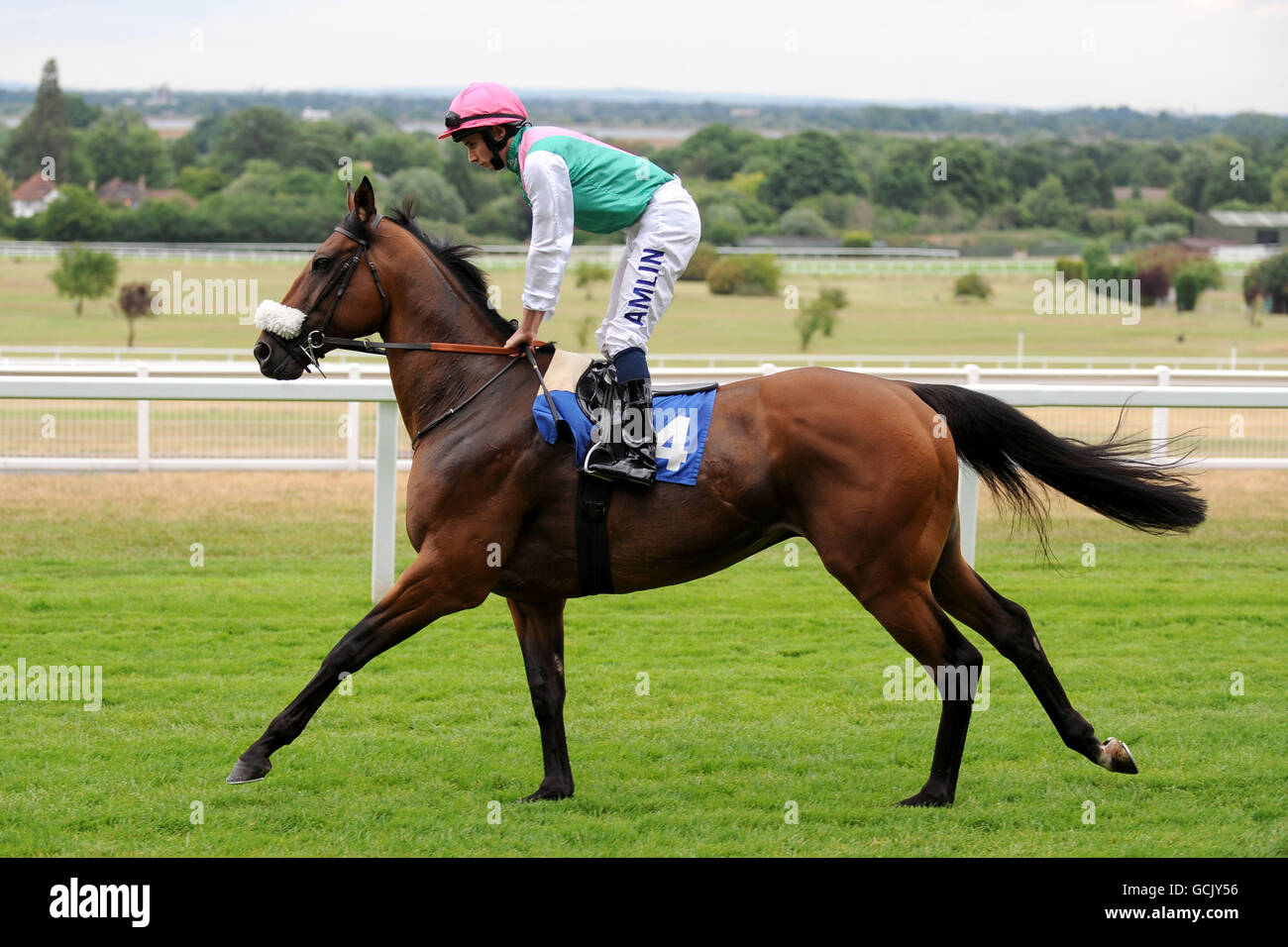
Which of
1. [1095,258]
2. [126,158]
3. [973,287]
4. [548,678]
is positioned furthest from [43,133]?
[548,678]

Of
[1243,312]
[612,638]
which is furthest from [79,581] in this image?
[1243,312]

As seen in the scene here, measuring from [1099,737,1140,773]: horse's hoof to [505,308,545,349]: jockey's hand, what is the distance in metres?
2.32

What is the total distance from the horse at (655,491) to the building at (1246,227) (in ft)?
275

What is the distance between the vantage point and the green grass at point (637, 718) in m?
4.14

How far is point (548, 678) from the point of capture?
471cm

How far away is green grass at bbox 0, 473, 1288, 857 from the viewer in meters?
4.14

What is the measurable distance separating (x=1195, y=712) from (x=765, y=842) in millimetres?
2249

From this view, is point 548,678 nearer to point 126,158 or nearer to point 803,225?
point 803,225

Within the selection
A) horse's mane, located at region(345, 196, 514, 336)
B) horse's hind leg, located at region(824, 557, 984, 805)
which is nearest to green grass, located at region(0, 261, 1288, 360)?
horse's mane, located at region(345, 196, 514, 336)

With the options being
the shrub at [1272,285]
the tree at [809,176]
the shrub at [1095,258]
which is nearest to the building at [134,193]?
the tree at [809,176]

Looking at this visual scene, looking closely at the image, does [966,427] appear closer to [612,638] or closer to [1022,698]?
[1022,698]

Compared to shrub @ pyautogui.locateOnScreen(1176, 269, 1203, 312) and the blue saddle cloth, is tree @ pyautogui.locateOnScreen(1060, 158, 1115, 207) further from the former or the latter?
the blue saddle cloth

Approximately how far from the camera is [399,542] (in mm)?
8734

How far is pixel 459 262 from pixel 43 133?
109963 millimetres
